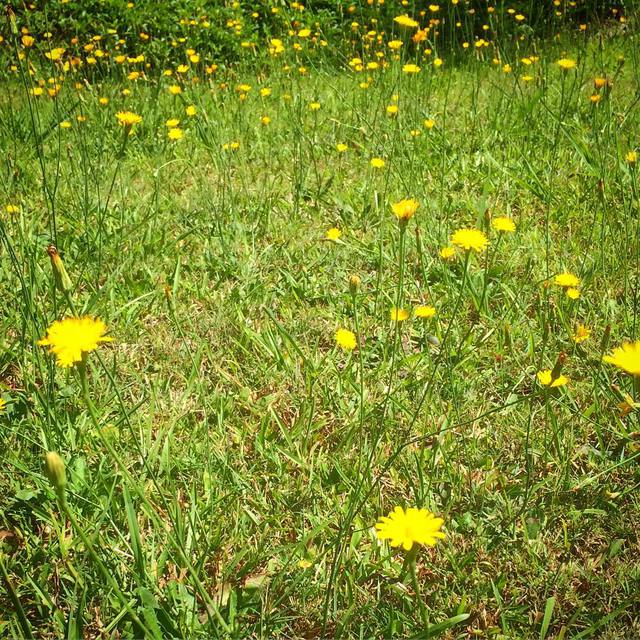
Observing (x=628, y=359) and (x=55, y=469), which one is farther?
(x=628, y=359)

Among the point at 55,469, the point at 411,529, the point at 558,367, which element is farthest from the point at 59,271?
the point at 558,367

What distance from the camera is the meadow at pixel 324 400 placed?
1046mm

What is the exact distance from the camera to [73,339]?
0.89 metres

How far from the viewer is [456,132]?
3.00m

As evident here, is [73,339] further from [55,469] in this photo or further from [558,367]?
[558,367]

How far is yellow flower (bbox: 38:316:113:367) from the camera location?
0.86 m

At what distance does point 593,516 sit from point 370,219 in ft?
4.76

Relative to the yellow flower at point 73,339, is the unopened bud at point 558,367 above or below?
above

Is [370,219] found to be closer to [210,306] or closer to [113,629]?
[210,306]

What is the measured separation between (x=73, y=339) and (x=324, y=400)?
77 cm

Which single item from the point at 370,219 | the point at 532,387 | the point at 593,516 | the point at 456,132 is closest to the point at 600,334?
the point at 532,387

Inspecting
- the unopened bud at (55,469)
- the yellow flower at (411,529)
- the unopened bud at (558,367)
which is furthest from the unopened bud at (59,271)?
the unopened bud at (558,367)

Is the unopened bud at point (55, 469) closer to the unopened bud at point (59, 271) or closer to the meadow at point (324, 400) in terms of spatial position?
the meadow at point (324, 400)

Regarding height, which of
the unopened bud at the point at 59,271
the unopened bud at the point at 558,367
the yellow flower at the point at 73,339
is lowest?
the yellow flower at the point at 73,339
